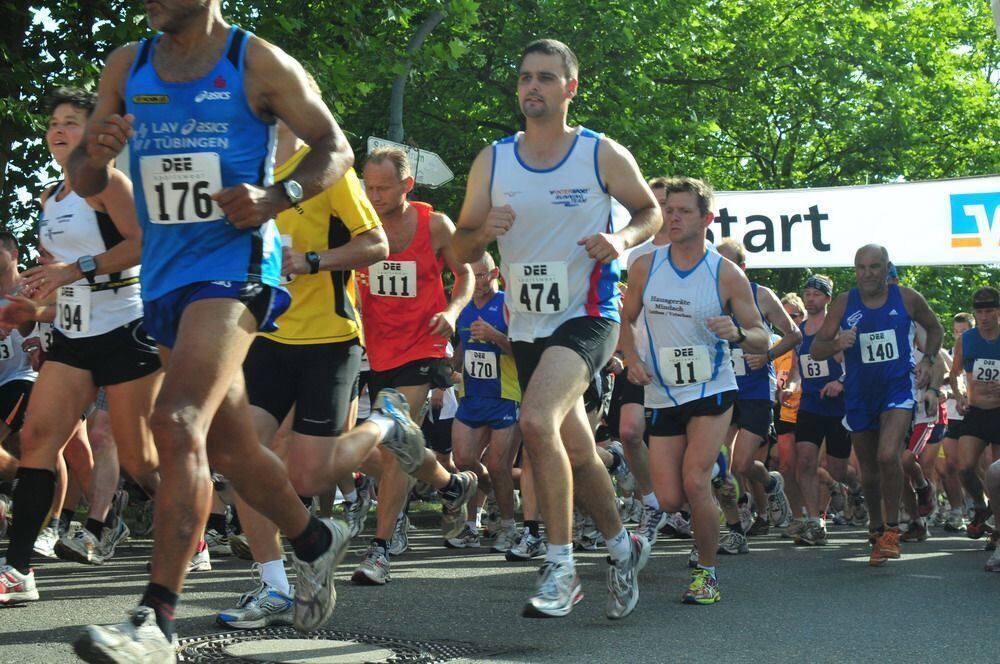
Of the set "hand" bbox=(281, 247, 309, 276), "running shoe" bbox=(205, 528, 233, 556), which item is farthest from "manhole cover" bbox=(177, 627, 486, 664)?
"running shoe" bbox=(205, 528, 233, 556)

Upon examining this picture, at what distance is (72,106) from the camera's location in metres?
6.90

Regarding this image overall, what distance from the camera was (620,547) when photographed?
6414 mm

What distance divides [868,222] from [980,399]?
488 cm

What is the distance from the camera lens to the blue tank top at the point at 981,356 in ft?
43.0

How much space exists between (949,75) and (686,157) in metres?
10.6

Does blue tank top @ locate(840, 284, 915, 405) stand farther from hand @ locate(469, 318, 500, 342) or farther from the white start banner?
the white start banner

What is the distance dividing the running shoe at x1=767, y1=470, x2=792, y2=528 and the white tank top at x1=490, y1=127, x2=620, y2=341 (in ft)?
22.7

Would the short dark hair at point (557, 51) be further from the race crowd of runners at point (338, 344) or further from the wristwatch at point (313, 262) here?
the wristwatch at point (313, 262)

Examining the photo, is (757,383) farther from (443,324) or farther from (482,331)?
(443,324)

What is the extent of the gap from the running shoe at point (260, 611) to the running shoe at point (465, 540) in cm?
504

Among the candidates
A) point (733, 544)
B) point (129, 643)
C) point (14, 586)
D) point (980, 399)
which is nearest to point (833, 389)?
point (980, 399)

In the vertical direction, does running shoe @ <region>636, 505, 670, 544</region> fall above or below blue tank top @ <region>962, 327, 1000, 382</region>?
below

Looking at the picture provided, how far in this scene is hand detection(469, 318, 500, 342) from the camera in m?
10.7

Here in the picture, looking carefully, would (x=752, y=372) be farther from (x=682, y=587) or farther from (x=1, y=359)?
(x=1, y=359)
